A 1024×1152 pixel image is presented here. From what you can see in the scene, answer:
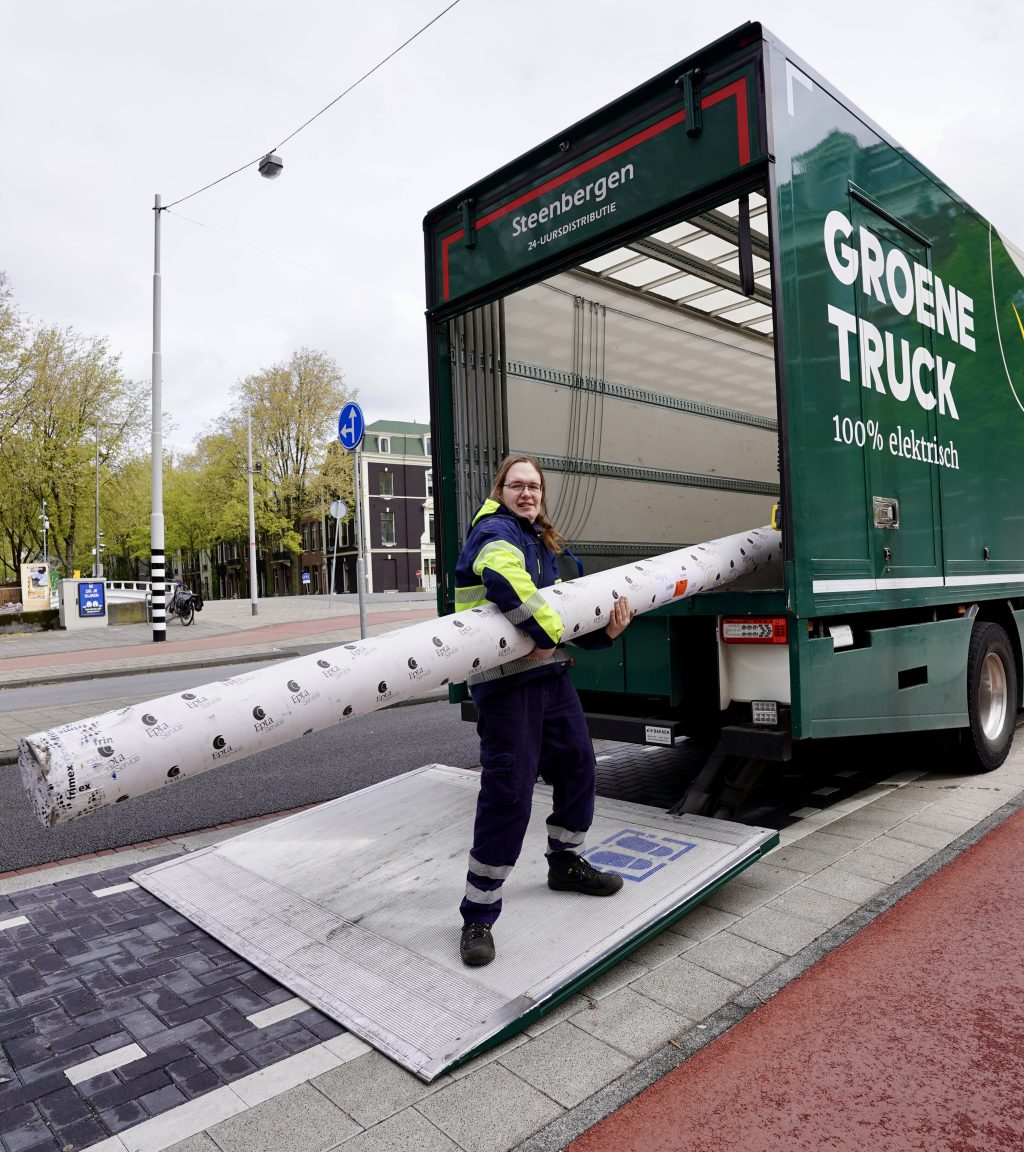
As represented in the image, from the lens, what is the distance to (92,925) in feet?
11.8

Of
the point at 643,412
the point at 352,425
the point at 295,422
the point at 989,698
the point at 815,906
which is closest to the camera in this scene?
the point at 815,906

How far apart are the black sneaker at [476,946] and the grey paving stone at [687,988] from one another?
508 mm

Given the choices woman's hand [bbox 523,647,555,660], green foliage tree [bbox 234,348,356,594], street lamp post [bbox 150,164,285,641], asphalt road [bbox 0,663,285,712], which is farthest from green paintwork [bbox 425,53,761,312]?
green foliage tree [bbox 234,348,356,594]

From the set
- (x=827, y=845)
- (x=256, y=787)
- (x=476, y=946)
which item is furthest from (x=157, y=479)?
(x=476, y=946)

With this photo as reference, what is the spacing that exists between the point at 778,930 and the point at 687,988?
594mm

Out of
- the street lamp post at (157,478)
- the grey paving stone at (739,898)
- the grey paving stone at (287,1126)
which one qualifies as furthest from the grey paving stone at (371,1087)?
the street lamp post at (157,478)

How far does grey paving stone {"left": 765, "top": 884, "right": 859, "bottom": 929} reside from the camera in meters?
3.46

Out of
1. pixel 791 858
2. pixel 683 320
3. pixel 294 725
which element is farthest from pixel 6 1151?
pixel 683 320

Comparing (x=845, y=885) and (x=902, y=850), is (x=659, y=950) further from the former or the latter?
(x=902, y=850)

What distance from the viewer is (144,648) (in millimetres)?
17594

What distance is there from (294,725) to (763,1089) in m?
1.68

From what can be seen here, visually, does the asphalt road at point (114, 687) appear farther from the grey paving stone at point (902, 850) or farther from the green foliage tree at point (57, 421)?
the green foliage tree at point (57, 421)

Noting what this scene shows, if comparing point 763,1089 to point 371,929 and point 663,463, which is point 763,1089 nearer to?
point 371,929

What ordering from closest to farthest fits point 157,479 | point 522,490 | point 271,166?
point 522,490 < point 271,166 < point 157,479
